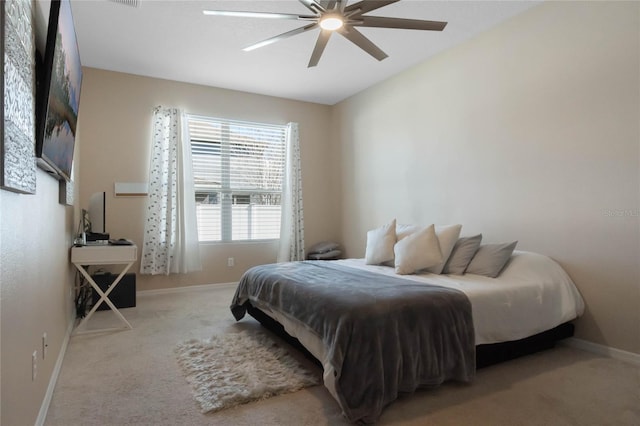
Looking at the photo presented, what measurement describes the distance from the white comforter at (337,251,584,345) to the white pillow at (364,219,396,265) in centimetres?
54

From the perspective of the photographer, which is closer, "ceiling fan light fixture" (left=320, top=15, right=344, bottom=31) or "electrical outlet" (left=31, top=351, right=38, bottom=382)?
"electrical outlet" (left=31, top=351, right=38, bottom=382)

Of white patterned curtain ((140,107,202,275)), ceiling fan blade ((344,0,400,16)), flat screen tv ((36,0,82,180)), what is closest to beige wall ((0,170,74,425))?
flat screen tv ((36,0,82,180))

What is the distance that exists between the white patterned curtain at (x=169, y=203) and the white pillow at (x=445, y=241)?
310cm

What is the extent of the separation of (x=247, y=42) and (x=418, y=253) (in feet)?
8.70

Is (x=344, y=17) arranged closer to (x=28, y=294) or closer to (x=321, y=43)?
(x=321, y=43)

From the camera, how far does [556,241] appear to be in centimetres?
306

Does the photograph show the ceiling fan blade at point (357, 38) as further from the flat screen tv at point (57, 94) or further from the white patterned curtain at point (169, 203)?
the white patterned curtain at point (169, 203)

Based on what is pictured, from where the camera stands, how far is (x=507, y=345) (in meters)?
2.58

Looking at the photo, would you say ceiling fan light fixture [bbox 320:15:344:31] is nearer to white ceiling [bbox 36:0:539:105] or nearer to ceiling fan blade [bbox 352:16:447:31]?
ceiling fan blade [bbox 352:16:447:31]

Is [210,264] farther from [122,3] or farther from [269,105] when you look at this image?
[122,3]

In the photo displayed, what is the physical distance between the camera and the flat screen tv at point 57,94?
1.67 meters

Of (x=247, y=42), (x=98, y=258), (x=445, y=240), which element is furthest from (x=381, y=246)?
(x=98, y=258)

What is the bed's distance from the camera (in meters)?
1.92

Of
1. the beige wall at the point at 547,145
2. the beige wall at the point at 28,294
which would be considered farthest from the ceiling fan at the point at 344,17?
the beige wall at the point at 28,294
